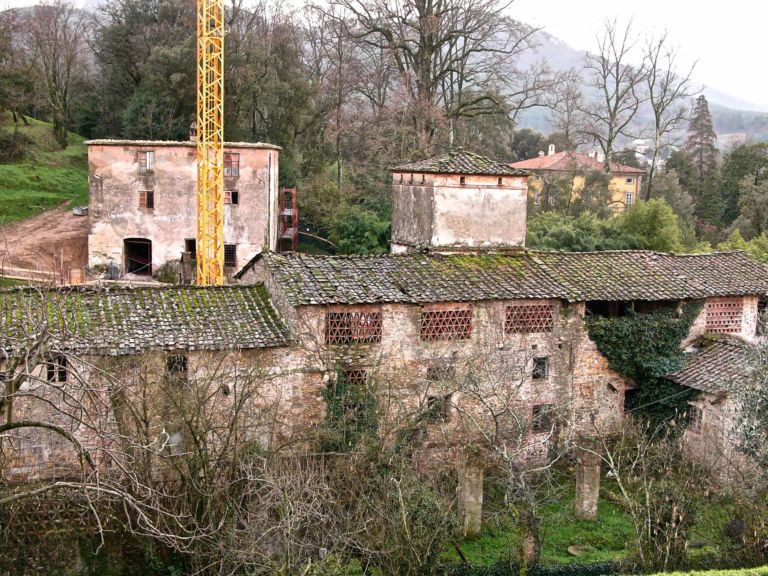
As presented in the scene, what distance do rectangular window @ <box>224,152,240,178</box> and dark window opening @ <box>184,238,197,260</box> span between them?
3134 millimetres

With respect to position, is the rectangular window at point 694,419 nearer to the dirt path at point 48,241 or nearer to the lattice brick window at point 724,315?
the lattice brick window at point 724,315

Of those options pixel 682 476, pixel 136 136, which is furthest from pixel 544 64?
pixel 682 476

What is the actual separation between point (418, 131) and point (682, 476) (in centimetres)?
2139

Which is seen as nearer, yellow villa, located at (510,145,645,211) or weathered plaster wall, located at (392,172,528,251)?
weathered plaster wall, located at (392,172,528,251)

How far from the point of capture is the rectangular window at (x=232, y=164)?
116 ft

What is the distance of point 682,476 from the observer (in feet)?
60.8

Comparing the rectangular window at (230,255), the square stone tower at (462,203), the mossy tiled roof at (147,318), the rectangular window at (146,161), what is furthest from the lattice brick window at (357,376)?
the rectangular window at (146,161)

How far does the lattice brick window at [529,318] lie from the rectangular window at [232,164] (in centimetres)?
1825

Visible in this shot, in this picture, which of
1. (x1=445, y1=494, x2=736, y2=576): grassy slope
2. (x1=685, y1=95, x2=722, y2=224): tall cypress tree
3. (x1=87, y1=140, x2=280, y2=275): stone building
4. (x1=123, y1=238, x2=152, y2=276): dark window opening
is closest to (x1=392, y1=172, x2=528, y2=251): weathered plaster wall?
(x1=445, y1=494, x2=736, y2=576): grassy slope

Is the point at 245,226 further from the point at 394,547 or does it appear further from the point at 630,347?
the point at 394,547

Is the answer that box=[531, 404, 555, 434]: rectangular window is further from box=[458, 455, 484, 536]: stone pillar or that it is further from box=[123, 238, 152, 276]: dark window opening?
box=[123, 238, 152, 276]: dark window opening

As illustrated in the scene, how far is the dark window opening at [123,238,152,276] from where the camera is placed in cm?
3547

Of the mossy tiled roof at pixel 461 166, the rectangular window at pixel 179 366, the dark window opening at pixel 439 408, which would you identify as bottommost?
the dark window opening at pixel 439 408

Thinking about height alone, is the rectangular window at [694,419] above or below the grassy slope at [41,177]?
below
